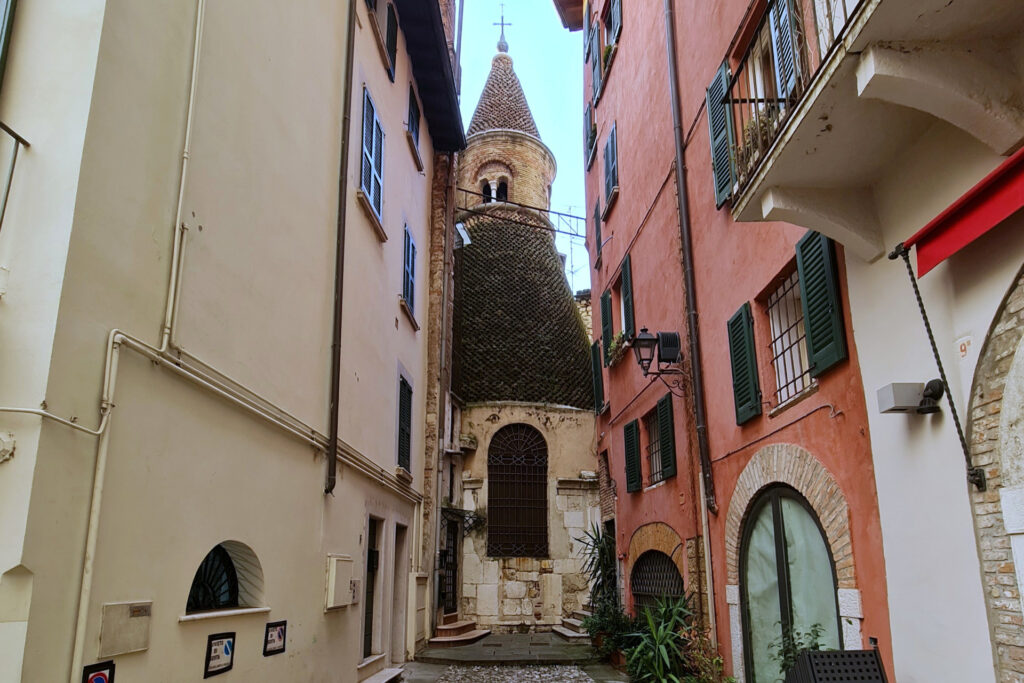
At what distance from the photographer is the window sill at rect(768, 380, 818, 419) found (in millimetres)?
6051

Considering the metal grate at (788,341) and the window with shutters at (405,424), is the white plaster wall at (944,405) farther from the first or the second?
the window with shutters at (405,424)

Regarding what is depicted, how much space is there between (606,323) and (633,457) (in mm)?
2829

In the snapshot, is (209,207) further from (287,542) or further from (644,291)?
(644,291)

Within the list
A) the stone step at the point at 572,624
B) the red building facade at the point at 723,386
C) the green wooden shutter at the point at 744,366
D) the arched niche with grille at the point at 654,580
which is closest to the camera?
the red building facade at the point at 723,386

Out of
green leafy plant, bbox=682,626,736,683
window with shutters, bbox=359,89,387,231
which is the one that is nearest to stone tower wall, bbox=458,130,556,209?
window with shutters, bbox=359,89,387,231

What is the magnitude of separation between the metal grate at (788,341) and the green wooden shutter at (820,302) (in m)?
0.42

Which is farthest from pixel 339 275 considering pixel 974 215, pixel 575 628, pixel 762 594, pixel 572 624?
pixel 572 624

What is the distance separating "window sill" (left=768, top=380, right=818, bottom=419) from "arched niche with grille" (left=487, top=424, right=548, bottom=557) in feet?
41.8

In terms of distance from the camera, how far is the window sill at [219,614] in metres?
4.89

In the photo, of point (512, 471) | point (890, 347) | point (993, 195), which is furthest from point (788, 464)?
point (512, 471)

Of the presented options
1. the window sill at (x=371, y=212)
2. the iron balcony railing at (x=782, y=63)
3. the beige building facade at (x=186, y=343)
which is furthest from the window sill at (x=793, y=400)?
the window sill at (x=371, y=212)

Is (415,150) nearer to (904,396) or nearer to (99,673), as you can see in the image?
(904,396)

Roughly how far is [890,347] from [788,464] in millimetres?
1885

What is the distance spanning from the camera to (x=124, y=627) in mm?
4117
